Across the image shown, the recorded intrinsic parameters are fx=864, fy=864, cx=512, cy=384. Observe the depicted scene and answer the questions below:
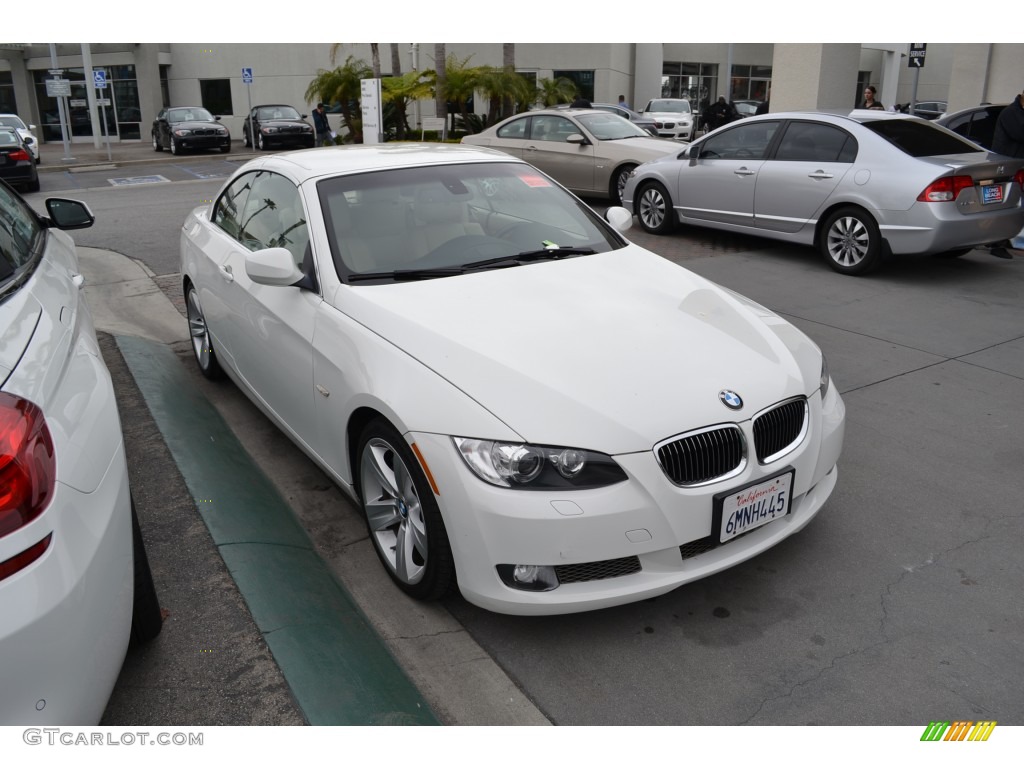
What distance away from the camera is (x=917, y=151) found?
27.0ft

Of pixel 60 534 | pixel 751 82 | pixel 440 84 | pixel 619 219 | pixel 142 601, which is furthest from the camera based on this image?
pixel 751 82

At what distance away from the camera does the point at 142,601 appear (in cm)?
276

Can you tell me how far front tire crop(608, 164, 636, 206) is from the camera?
40.4ft

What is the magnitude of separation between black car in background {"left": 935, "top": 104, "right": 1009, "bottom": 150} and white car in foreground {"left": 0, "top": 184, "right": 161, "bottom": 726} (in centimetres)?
1312

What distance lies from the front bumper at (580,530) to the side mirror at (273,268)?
49.7 inches

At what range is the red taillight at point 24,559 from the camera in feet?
6.36

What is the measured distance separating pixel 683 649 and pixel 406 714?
1.02 m

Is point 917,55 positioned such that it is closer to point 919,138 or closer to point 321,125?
point 919,138

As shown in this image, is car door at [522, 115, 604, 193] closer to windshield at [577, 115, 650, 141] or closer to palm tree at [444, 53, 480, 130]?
windshield at [577, 115, 650, 141]

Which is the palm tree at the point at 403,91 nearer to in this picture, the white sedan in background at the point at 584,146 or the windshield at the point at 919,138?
the white sedan in background at the point at 584,146

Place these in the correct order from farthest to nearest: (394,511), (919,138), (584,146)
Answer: (584,146) → (919,138) → (394,511)

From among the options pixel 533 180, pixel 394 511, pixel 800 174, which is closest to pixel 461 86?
pixel 800 174

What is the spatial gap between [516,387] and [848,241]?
6.53m
